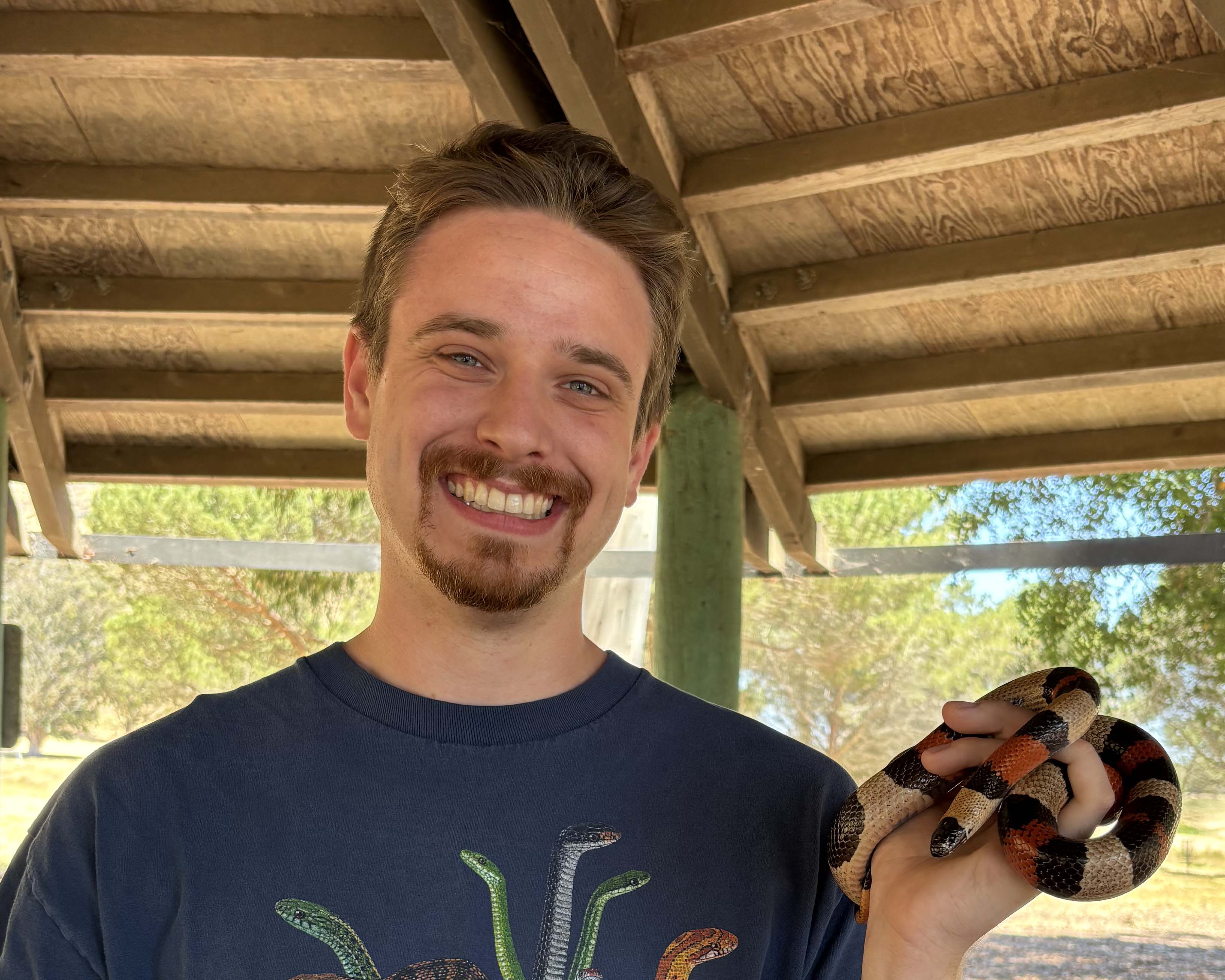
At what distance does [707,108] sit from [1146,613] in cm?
881

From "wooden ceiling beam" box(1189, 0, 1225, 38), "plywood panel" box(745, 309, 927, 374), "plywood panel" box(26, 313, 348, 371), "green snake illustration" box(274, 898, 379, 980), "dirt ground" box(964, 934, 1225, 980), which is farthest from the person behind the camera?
"dirt ground" box(964, 934, 1225, 980)

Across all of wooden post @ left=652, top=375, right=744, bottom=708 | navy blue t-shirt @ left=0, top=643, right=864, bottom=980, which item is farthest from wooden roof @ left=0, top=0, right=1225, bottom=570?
navy blue t-shirt @ left=0, top=643, right=864, bottom=980

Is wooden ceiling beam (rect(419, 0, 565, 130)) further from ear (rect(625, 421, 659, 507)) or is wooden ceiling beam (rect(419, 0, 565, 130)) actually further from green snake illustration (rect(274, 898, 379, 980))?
green snake illustration (rect(274, 898, 379, 980))

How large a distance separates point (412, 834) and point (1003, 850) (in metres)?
0.65

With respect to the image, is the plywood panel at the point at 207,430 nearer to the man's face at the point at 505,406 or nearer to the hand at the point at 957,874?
the man's face at the point at 505,406

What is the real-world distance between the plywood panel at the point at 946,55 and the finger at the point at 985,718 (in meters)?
3.09

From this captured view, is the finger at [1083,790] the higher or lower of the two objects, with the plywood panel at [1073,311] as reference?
lower

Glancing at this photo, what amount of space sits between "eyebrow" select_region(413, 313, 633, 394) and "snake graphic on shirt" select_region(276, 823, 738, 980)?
0.58m

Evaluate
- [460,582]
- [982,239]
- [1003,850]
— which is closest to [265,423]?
[982,239]

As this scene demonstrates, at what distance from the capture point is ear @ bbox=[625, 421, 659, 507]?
5.77ft

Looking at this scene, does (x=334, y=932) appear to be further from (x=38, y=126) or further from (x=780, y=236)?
(x=38, y=126)

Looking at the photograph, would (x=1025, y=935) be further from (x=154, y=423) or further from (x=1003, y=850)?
(x=1003, y=850)

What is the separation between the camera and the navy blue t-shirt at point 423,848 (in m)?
1.31

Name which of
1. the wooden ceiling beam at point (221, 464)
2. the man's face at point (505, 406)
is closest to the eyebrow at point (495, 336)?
the man's face at point (505, 406)
